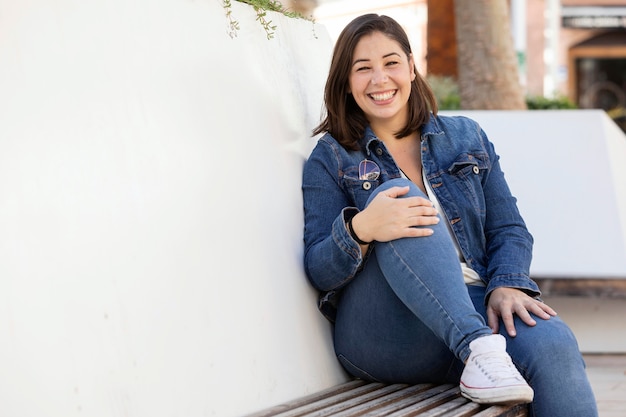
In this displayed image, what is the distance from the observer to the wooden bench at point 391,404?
2656mm

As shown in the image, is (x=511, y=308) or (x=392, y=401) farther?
(x=511, y=308)

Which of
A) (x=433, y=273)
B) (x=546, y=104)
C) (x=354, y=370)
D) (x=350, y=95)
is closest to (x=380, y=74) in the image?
(x=350, y=95)

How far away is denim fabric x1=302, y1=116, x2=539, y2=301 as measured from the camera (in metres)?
3.23

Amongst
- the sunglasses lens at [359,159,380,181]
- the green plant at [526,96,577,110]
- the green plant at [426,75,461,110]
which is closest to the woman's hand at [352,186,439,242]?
the sunglasses lens at [359,159,380,181]

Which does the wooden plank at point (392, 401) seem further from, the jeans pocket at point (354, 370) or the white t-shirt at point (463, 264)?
the white t-shirt at point (463, 264)

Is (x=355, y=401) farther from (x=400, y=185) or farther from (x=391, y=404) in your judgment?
(x=400, y=185)

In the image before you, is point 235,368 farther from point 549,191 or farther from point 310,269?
point 549,191

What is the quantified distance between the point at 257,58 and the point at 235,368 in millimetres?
1096

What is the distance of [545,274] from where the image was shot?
509 centimetres

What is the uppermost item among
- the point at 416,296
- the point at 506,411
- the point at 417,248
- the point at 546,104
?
the point at 546,104

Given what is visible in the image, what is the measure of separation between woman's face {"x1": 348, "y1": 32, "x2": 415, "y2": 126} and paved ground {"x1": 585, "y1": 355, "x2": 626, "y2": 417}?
1495 mm

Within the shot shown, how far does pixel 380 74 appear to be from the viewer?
132 inches

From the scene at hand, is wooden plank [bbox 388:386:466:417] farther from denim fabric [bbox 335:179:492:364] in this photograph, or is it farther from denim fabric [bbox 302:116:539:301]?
denim fabric [bbox 302:116:539:301]

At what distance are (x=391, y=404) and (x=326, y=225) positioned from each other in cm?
67
